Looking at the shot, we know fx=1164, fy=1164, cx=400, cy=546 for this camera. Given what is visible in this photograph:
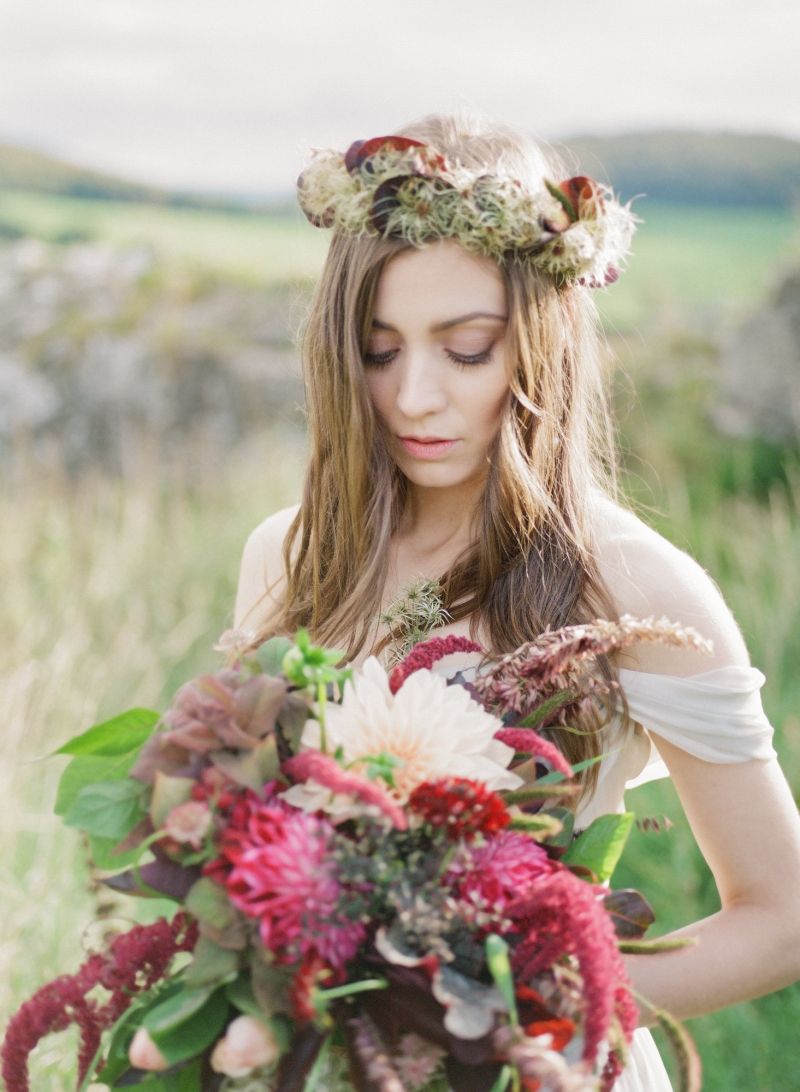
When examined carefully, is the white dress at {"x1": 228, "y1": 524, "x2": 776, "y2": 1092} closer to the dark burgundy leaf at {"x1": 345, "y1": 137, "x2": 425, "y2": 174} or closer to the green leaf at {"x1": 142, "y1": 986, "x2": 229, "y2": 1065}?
the green leaf at {"x1": 142, "y1": 986, "x2": 229, "y2": 1065}

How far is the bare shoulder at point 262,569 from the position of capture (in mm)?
2822

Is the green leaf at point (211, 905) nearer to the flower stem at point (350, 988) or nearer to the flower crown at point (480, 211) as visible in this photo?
the flower stem at point (350, 988)

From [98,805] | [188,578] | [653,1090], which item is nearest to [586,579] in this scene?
[653,1090]

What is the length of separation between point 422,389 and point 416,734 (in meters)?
0.97

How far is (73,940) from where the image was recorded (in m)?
3.96

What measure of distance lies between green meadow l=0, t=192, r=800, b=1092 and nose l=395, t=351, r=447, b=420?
1.84 ft

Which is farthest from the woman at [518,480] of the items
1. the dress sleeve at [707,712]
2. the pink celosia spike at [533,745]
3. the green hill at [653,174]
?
the green hill at [653,174]

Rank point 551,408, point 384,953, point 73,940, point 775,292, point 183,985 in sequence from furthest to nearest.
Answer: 1. point 775,292
2. point 73,940
3. point 551,408
4. point 183,985
5. point 384,953

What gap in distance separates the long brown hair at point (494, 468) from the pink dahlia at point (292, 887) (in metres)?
0.89

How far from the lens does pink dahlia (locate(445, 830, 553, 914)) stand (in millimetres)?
1322

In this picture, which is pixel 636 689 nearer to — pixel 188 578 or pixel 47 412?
pixel 188 578

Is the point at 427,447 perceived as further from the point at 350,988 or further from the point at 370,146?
the point at 350,988

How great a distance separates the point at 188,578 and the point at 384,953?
6.14m

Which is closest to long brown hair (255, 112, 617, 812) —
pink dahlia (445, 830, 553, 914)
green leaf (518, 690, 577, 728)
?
green leaf (518, 690, 577, 728)
